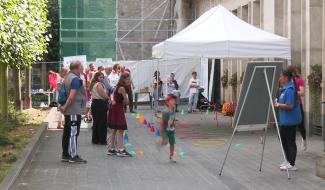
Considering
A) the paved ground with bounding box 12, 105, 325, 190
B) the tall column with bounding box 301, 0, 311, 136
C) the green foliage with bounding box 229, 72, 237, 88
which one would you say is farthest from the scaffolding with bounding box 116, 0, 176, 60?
the paved ground with bounding box 12, 105, 325, 190

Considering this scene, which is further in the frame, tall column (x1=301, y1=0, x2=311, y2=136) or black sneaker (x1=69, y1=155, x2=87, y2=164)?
tall column (x1=301, y1=0, x2=311, y2=136)

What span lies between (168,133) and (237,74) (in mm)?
13538

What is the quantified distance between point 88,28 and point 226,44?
21.7 meters

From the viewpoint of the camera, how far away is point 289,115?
10664mm

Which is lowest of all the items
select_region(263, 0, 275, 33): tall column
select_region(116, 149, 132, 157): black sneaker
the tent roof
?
select_region(116, 149, 132, 157): black sneaker

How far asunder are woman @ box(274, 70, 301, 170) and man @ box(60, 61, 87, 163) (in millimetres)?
3591

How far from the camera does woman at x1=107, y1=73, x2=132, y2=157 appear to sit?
41.7 ft

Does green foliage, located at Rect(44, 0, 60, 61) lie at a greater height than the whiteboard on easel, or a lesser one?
greater

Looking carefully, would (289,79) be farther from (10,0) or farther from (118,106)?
(10,0)

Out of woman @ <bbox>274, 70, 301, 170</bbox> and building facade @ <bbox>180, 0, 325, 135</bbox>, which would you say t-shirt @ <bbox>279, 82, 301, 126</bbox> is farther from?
building facade @ <bbox>180, 0, 325, 135</bbox>

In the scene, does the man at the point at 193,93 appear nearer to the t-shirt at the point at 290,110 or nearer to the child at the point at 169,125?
the child at the point at 169,125

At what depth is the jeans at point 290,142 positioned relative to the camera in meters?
10.7

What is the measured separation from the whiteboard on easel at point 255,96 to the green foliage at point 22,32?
4.47 metres

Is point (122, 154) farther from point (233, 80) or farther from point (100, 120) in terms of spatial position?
point (233, 80)
